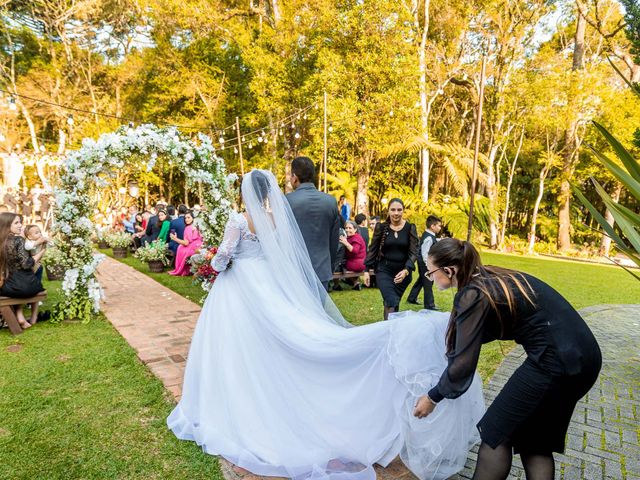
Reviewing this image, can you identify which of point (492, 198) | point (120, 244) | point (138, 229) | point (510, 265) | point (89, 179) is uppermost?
point (89, 179)

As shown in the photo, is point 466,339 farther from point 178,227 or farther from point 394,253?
point 178,227

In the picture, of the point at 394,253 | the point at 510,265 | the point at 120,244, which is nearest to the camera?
the point at 394,253

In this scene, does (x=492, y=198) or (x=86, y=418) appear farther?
(x=492, y=198)

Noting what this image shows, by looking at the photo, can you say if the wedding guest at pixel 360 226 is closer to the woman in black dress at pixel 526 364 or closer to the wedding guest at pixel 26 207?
the woman in black dress at pixel 526 364

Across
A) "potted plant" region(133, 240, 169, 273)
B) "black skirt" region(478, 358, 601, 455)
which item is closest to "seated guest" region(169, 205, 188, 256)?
"potted plant" region(133, 240, 169, 273)

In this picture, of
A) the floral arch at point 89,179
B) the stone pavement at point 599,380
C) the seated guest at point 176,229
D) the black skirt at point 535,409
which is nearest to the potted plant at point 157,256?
the seated guest at point 176,229

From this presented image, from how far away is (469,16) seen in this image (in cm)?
2078

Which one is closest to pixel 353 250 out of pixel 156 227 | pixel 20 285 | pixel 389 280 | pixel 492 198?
pixel 389 280

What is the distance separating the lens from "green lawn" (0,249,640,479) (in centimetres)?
301

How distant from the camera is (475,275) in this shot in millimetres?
2316

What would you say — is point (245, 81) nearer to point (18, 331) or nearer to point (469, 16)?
point (469, 16)

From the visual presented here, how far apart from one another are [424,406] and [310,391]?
102cm

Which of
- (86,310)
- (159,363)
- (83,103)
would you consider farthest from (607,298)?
(83,103)

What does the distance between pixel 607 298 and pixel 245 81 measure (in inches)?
880
